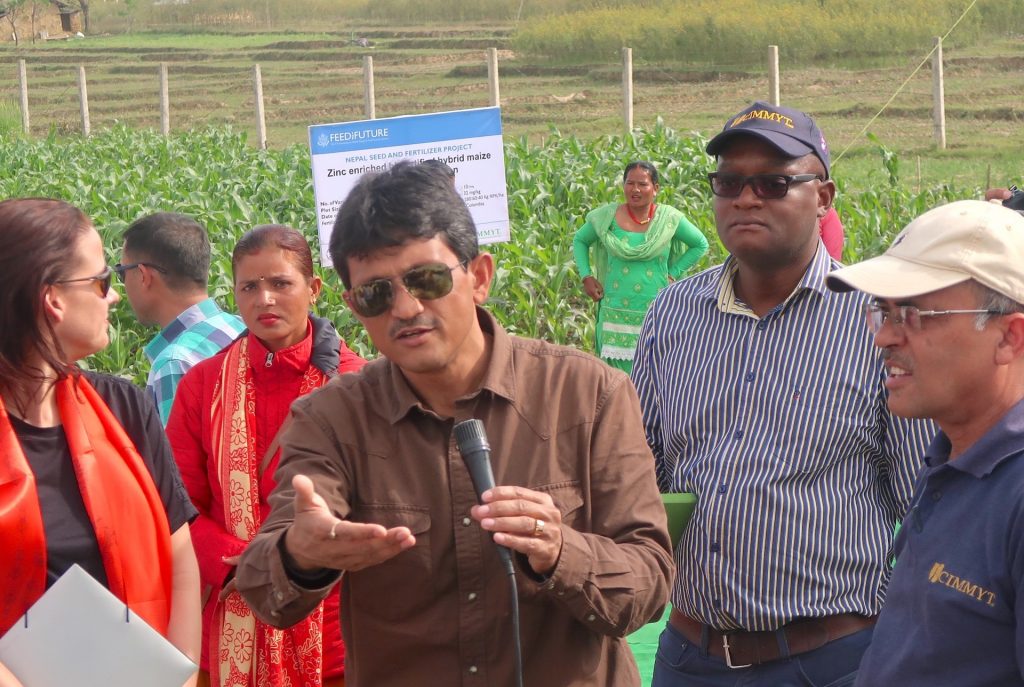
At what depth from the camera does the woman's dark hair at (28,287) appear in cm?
320

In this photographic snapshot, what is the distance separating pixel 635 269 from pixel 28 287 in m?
6.46

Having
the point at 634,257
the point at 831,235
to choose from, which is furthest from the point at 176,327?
the point at 634,257

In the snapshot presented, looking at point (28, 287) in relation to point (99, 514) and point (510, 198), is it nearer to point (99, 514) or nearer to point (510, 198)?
point (99, 514)

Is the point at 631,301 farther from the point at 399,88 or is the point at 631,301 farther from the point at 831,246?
the point at 399,88

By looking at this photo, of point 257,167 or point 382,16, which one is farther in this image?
point 382,16

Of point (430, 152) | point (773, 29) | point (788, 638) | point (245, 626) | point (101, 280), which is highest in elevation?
point (773, 29)

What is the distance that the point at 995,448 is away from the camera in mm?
2436

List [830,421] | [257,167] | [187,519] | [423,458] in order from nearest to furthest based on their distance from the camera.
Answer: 1. [423,458]
2. [830,421]
3. [187,519]
4. [257,167]

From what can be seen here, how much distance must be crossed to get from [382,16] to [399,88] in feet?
50.8

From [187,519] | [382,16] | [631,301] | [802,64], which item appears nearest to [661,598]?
[187,519]

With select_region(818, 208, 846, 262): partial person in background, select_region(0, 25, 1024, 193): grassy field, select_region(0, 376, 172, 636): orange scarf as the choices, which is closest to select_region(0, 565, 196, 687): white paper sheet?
select_region(0, 376, 172, 636): orange scarf

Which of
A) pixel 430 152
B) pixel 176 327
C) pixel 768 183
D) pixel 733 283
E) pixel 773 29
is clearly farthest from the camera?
pixel 773 29

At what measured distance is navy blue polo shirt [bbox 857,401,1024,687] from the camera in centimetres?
231

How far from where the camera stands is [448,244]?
2.72 metres
